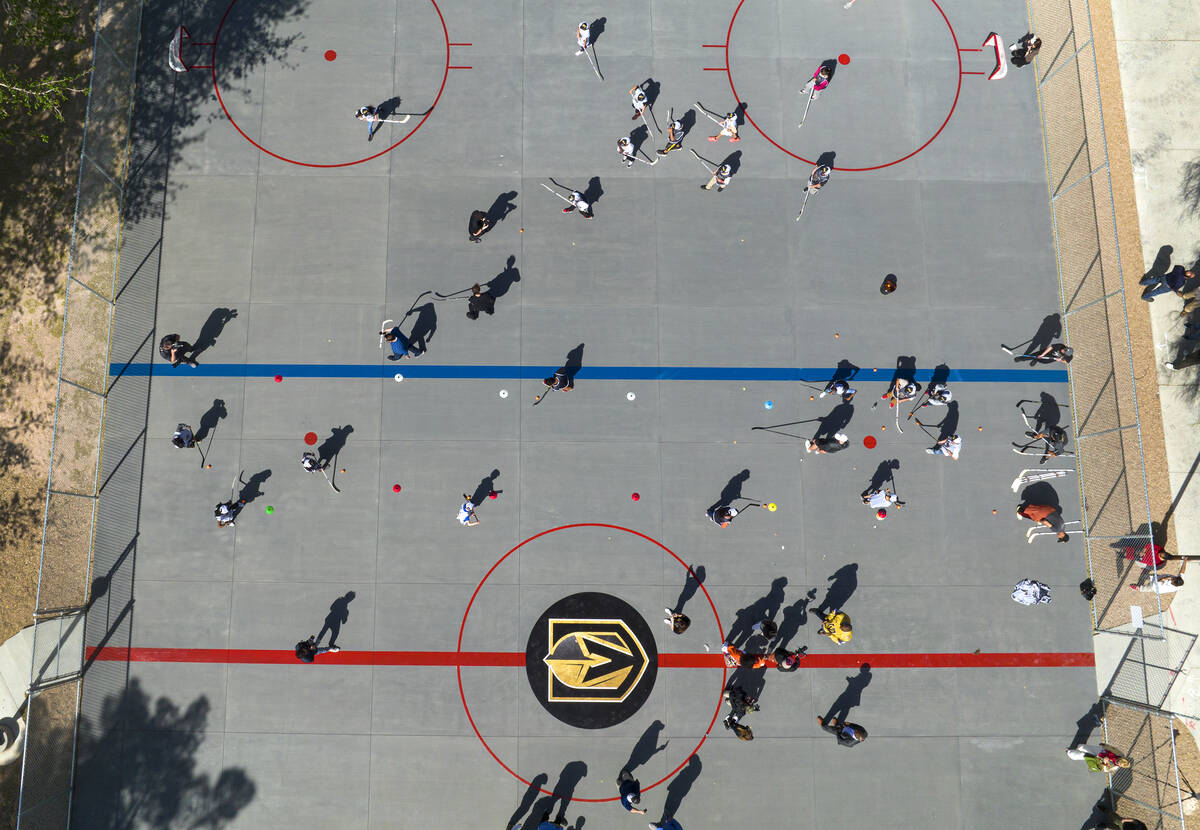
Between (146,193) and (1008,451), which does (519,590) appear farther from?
(146,193)

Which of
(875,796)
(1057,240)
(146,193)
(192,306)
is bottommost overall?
(875,796)

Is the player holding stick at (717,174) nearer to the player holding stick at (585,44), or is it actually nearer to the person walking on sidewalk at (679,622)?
the player holding stick at (585,44)

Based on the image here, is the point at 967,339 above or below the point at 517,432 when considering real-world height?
above

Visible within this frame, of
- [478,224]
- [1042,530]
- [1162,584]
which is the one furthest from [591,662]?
[1162,584]

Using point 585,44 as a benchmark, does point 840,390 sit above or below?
below

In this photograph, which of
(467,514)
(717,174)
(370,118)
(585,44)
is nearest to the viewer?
(467,514)

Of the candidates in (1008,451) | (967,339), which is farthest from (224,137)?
(1008,451)

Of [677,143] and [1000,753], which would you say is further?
[677,143]

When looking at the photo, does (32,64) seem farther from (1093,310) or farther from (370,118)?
(1093,310)
